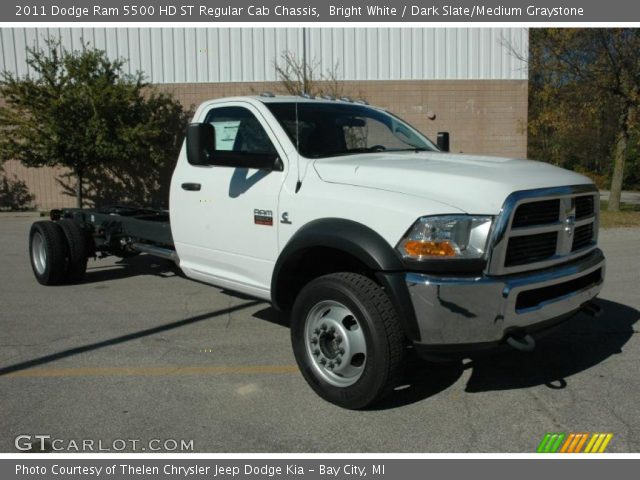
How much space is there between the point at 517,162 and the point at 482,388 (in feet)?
5.39

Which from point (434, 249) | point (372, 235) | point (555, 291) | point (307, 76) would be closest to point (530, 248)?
point (555, 291)

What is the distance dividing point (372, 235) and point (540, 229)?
3.40 ft

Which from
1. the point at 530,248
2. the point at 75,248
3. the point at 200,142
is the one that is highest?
the point at 200,142

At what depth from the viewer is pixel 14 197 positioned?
61.9 ft

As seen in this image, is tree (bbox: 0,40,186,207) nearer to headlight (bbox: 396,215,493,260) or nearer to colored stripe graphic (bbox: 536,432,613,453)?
headlight (bbox: 396,215,493,260)

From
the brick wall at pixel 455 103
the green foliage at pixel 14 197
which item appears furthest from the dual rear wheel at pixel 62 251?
the green foliage at pixel 14 197

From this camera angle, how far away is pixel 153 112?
17047mm

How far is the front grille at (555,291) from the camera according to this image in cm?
353

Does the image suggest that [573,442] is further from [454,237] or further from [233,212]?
[233,212]

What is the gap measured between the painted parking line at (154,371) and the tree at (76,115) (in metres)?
11.8

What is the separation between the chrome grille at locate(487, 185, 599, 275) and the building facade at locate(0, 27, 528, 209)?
14260mm

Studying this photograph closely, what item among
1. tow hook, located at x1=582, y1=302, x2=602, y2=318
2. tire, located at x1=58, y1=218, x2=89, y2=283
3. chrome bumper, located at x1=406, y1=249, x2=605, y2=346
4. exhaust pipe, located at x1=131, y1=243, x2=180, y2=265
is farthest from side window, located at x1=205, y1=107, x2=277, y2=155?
tire, located at x1=58, y1=218, x2=89, y2=283

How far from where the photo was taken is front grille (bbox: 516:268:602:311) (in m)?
3.53

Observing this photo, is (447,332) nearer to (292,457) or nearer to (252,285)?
(292,457)
